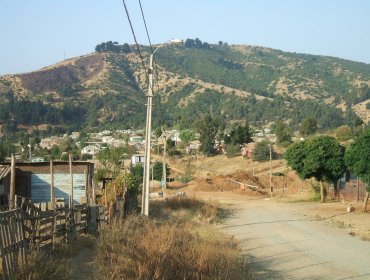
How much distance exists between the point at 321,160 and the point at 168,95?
398 feet

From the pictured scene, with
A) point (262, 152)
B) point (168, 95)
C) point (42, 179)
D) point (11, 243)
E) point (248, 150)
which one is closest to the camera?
point (11, 243)

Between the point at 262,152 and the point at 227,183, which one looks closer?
the point at 227,183

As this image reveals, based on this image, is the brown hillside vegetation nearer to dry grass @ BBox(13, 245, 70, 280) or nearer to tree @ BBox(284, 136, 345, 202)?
tree @ BBox(284, 136, 345, 202)

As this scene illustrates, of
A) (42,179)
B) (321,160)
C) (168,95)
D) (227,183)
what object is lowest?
(227,183)

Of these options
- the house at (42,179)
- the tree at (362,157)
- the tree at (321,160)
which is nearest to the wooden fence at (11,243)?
the house at (42,179)

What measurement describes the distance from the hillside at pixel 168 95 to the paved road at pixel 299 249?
9308 cm

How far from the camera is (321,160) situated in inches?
1670

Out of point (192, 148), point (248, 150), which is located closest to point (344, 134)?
point (248, 150)

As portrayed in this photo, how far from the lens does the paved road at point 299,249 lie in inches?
597

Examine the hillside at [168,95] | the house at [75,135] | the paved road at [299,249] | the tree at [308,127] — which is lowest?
the paved road at [299,249]

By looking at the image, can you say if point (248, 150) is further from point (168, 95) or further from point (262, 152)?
point (168, 95)

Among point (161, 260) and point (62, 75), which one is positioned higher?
point (62, 75)

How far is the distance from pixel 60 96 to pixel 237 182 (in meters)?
102

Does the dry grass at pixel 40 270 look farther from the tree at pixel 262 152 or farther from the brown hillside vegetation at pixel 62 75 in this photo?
the brown hillside vegetation at pixel 62 75
